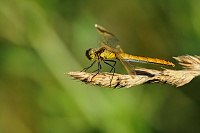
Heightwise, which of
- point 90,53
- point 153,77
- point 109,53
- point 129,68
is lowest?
point 153,77

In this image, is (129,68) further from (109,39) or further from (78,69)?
(78,69)

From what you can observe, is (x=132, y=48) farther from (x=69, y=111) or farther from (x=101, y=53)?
(x=69, y=111)

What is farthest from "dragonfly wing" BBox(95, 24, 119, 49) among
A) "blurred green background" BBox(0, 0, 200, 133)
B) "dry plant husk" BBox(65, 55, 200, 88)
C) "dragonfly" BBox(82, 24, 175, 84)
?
"dry plant husk" BBox(65, 55, 200, 88)

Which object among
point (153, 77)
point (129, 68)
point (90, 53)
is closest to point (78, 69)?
point (90, 53)

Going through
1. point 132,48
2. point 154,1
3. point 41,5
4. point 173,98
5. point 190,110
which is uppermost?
point 41,5

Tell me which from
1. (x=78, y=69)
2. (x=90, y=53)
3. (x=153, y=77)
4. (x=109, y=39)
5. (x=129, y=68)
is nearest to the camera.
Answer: (x=153, y=77)

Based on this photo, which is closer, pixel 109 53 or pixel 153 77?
pixel 153 77

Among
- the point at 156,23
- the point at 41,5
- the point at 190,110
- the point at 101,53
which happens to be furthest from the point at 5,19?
the point at 190,110
